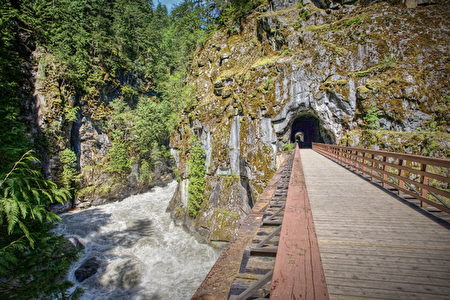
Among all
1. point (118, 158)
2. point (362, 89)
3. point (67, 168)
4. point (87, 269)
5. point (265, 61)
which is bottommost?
point (87, 269)

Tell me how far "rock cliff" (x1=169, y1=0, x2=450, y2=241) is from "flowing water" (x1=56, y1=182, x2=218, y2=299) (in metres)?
2.26

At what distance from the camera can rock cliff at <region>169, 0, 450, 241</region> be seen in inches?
611

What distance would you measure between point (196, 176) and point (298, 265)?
2102cm

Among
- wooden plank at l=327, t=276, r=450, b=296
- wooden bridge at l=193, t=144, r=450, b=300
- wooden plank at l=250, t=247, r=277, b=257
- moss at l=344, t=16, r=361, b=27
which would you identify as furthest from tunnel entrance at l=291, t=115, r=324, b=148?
wooden plank at l=250, t=247, r=277, b=257

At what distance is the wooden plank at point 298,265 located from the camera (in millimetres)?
1067

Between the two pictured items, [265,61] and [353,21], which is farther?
[265,61]

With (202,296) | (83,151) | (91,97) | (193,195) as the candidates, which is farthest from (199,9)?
(202,296)

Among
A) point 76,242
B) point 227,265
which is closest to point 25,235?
point 227,265

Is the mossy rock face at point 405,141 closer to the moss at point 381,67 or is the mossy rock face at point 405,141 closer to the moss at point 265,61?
the moss at point 381,67

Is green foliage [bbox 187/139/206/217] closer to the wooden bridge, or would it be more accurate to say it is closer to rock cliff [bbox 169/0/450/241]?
rock cliff [bbox 169/0/450/241]

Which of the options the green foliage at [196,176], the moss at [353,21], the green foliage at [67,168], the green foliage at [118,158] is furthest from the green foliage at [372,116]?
the green foliage at [67,168]

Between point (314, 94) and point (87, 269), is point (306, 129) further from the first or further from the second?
point (87, 269)

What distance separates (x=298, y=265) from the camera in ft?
4.32

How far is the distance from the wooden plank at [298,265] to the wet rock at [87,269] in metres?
16.6
